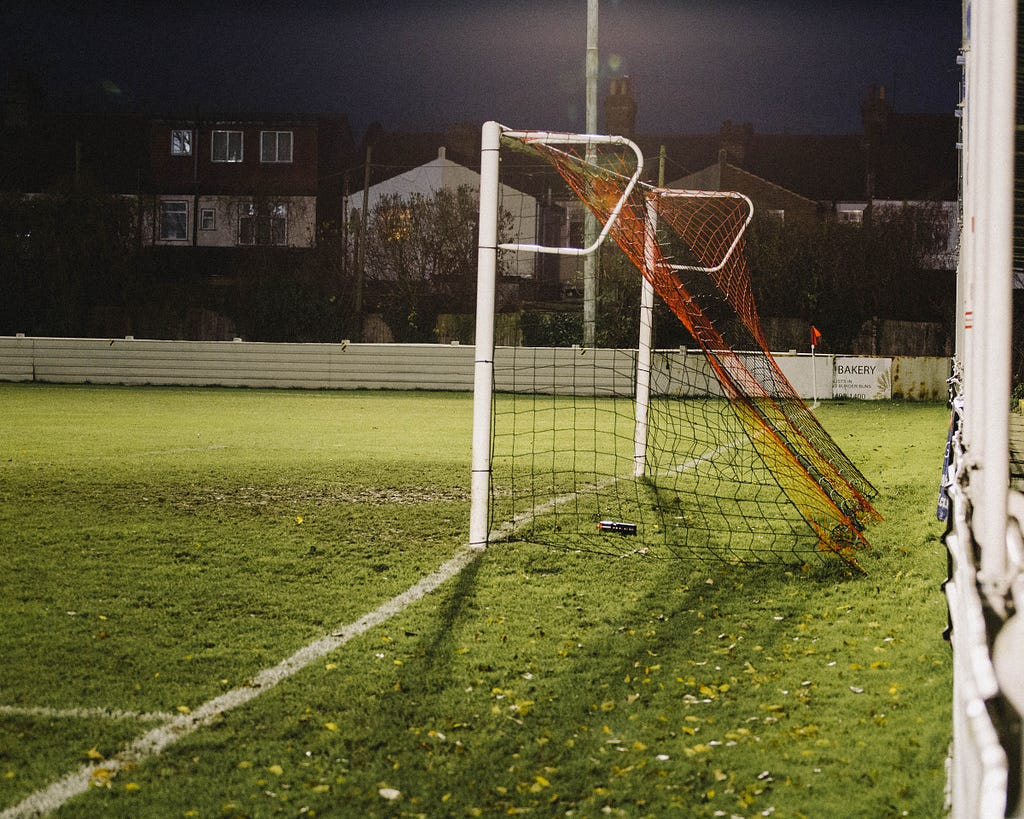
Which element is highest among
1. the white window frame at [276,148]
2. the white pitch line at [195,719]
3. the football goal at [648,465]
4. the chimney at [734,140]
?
the chimney at [734,140]

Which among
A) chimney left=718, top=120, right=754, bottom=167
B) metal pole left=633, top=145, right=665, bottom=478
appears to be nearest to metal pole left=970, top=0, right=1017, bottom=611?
metal pole left=633, top=145, right=665, bottom=478

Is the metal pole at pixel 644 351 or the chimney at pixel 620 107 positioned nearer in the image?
the metal pole at pixel 644 351

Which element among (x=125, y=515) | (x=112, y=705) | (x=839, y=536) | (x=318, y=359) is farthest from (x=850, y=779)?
(x=318, y=359)

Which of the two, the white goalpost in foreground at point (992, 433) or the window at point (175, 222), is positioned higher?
the window at point (175, 222)

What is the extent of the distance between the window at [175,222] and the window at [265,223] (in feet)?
8.22

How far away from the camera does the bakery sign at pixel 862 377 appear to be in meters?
23.6

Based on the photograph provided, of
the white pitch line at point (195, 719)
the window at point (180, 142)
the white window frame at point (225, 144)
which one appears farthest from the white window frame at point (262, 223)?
the white pitch line at point (195, 719)

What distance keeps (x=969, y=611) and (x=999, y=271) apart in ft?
2.30

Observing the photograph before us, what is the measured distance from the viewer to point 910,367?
931 inches

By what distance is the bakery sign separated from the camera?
23609 millimetres

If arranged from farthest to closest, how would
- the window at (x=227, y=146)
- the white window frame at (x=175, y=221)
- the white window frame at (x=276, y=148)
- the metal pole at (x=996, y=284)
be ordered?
1. the window at (x=227, y=146)
2. the white window frame at (x=276, y=148)
3. the white window frame at (x=175, y=221)
4. the metal pole at (x=996, y=284)

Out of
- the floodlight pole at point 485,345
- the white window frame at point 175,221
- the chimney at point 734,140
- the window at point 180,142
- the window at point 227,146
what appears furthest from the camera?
the chimney at point 734,140

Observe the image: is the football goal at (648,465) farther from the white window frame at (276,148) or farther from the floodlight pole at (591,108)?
the white window frame at (276,148)

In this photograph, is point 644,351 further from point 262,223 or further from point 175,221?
point 175,221
